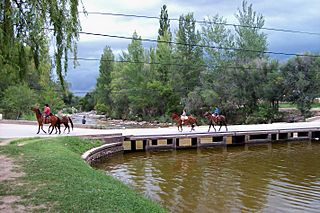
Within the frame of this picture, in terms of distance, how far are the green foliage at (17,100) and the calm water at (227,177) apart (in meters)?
19.1

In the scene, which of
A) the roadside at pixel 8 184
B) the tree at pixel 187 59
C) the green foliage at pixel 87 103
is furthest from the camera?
the green foliage at pixel 87 103

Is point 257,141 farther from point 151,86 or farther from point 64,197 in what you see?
point 151,86

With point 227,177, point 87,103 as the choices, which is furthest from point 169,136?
point 87,103

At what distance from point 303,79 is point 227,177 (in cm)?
2551

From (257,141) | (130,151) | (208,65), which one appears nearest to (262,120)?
(208,65)

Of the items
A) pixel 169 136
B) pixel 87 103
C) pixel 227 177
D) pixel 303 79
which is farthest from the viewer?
pixel 87 103

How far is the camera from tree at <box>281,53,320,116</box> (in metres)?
36.8

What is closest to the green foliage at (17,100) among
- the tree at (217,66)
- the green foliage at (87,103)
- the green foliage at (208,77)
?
the green foliage at (208,77)

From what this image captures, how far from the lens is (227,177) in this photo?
14.3 m

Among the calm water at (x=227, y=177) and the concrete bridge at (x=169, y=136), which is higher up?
the concrete bridge at (x=169, y=136)

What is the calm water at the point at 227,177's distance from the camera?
35.5 feet

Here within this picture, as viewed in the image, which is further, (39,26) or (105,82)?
(105,82)

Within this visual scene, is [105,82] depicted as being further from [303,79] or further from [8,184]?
[8,184]

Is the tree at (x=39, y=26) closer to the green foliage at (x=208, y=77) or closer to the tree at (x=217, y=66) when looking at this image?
the green foliage at (x=208, y=77)
